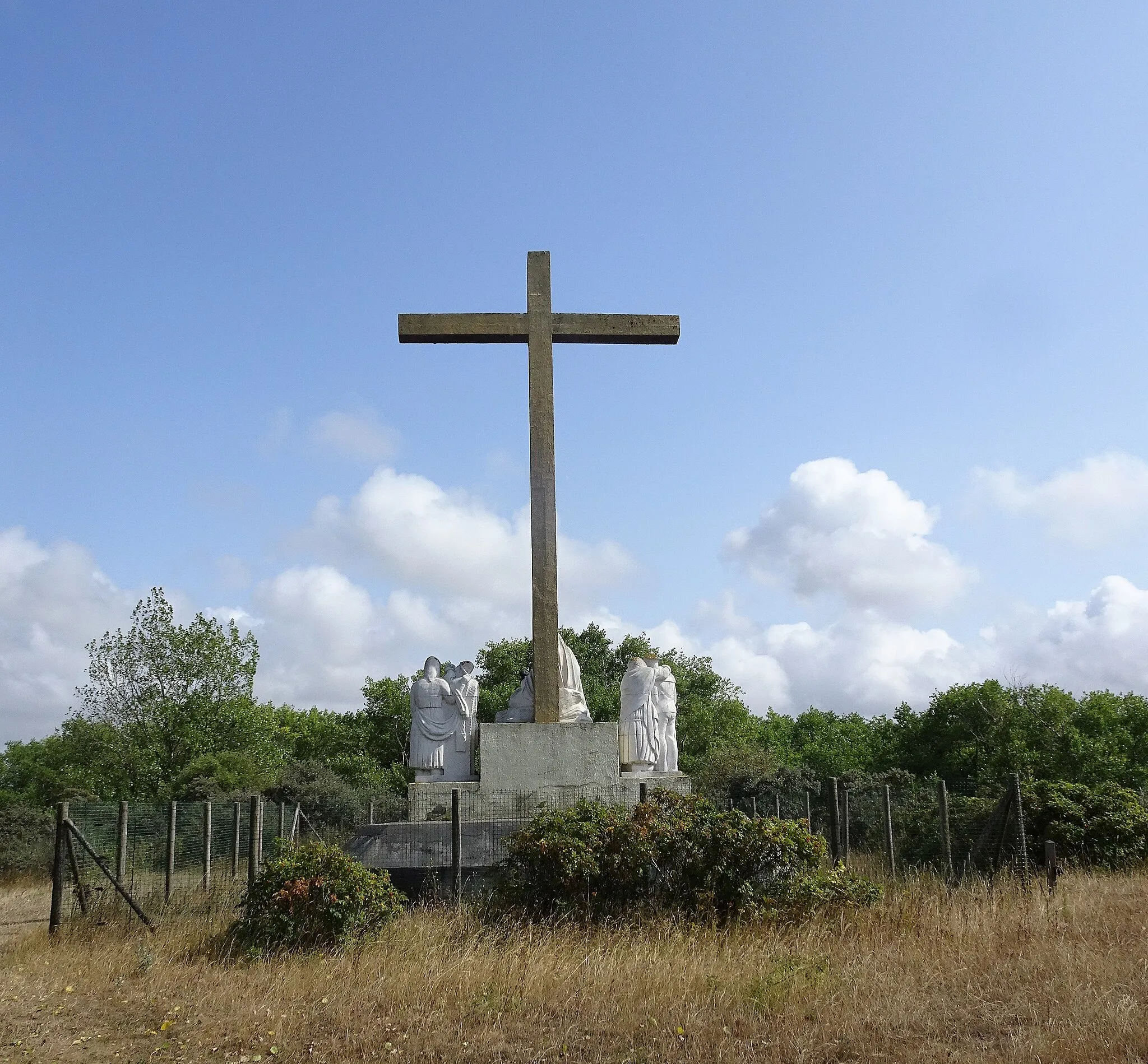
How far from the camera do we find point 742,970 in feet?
22.5

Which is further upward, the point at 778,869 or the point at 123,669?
the point at 123,669

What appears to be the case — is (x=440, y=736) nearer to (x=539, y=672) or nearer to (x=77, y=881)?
(x=539, y=672)

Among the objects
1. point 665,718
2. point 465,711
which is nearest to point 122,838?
point 465,711

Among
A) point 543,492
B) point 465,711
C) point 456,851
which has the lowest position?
point 456,851

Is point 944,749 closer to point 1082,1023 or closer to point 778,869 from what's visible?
point 778,869

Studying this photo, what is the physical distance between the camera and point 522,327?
1202 cm

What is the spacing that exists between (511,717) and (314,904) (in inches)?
137

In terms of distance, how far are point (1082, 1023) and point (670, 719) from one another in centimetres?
663

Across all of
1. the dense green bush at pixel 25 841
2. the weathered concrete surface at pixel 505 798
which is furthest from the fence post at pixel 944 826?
the dense green bush at pixel 25 841

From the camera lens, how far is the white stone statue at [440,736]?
11.2m

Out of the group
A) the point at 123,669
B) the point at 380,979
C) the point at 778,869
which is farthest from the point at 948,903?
the point at 123,669

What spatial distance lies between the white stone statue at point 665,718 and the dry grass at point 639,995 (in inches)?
139

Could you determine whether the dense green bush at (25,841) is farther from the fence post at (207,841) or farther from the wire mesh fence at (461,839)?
the fence post at (207,841)

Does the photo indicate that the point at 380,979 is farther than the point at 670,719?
No
